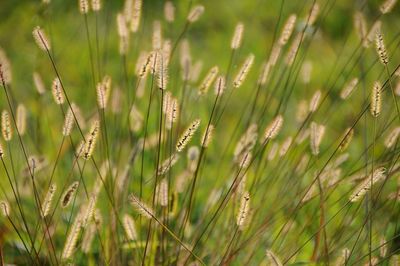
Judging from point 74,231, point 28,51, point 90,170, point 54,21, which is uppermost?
point 54,21

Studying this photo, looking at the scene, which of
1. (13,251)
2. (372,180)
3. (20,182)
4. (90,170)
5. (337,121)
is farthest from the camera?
(337,121)

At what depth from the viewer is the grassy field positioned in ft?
4.20

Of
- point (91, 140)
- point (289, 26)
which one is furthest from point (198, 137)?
point (91, 140)

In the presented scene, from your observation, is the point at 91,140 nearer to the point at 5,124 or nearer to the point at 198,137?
the point at 5,124

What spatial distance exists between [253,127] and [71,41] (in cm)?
135

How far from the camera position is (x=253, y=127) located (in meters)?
1.50

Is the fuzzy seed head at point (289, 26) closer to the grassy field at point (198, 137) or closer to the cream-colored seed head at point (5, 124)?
the grassy field at point (198, 137)

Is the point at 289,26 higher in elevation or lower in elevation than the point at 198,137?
lower

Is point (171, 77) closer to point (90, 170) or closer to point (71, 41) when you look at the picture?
point (90, 170)

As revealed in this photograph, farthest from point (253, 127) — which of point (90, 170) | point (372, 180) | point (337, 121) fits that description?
point (337, 121)

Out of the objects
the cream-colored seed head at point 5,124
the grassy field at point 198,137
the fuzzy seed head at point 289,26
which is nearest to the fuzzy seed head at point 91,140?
the grassy field at point 198,137

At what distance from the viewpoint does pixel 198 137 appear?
2057 mm

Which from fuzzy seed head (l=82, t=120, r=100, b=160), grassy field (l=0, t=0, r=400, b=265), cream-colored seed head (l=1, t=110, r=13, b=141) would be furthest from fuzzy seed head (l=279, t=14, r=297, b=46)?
cream-colored seed head (l=1, t=110, r=13, b=141)

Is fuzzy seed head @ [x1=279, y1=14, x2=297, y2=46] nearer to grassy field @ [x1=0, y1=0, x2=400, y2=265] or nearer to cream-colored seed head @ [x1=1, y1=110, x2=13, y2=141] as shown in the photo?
grassy field @ [x1=0, y1=0, x2=400, y2=265]
